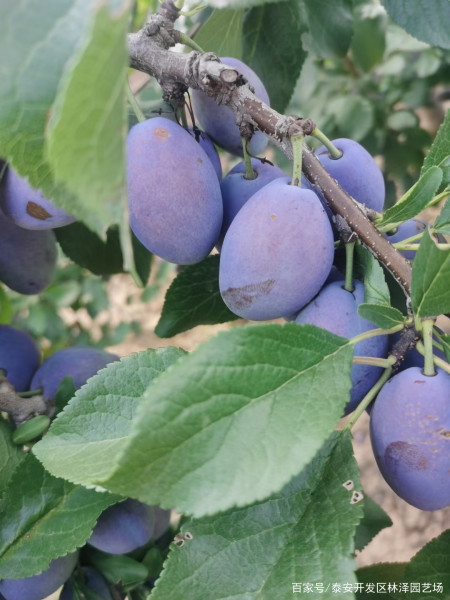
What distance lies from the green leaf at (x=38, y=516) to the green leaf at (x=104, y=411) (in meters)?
0.08

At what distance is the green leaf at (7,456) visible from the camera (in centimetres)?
Answer: 67

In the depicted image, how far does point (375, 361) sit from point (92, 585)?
0.46 meters

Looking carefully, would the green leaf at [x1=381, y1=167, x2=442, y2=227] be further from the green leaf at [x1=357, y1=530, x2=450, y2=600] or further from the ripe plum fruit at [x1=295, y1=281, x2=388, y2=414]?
the green leaf at [x1=357, y1=530, x2=450, y2=600]

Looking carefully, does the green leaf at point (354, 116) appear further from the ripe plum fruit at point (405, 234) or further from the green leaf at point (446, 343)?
the green leaf at point (446, 343)

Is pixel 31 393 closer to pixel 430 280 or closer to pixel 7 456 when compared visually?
pixel 7 456

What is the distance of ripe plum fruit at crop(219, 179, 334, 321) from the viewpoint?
526 mm

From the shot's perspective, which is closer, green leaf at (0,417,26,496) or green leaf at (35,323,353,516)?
green leaf at (35,323,353,516)

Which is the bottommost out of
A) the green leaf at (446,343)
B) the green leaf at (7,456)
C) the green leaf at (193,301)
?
the green leaf at (7,456)

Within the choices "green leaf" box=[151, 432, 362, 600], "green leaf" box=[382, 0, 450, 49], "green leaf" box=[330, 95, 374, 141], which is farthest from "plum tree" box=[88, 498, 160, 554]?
"green leaf" box=[330, 95, 374, 141]

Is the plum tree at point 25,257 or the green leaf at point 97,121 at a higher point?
the green leaf at point 97,121

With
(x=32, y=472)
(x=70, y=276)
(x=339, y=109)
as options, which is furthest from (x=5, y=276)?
(x=70, y=276)

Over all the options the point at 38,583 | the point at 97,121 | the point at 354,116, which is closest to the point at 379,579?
the point at 38,583

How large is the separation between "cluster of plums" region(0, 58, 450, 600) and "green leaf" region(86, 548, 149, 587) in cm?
34

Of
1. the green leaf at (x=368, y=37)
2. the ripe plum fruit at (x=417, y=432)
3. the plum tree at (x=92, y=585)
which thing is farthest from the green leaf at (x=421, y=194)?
the green leaf at (x=368, y=37)
